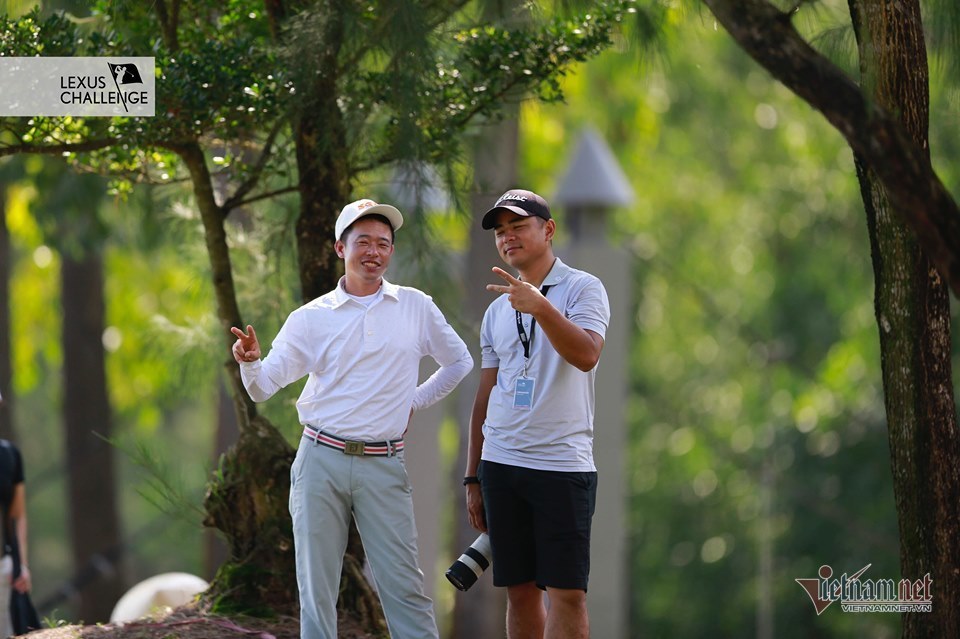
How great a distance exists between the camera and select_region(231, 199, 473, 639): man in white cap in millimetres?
3896

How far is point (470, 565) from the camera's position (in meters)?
4.09

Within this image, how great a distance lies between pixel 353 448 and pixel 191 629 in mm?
1257

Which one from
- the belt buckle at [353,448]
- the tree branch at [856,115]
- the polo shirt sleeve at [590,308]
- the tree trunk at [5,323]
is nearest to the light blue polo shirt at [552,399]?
the polo shirt sleeve at [590,308]

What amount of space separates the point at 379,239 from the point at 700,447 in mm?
12839

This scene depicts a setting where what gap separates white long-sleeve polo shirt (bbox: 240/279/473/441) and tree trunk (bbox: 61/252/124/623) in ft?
27.1

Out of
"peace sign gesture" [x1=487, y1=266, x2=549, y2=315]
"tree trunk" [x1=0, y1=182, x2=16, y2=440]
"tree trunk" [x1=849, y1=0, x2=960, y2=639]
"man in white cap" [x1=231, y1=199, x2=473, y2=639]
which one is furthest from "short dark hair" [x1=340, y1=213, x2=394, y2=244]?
"tree trunk" [x1=0, y1=182, x2=16, y2=440]

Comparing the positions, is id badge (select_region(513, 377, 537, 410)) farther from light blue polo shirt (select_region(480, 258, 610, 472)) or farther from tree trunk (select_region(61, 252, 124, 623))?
tree trunk (select_region(61, 252, 124, 623))

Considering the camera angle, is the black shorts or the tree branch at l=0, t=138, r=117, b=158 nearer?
the black shorts

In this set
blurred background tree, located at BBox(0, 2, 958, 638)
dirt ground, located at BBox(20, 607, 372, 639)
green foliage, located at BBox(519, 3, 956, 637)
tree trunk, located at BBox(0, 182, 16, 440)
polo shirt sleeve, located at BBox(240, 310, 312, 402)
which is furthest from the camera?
green foliage, located at BBox(519, 3, 956, 637)

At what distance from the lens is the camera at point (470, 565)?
4062 mm

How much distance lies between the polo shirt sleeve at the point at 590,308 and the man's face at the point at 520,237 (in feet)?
0.58

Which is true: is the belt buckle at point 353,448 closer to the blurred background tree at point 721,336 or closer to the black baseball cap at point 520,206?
the black baseball cap at point 520,206

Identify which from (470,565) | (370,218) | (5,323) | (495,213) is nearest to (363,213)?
(370,218)

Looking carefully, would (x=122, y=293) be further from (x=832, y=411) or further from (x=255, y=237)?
(x=255, y=237)
